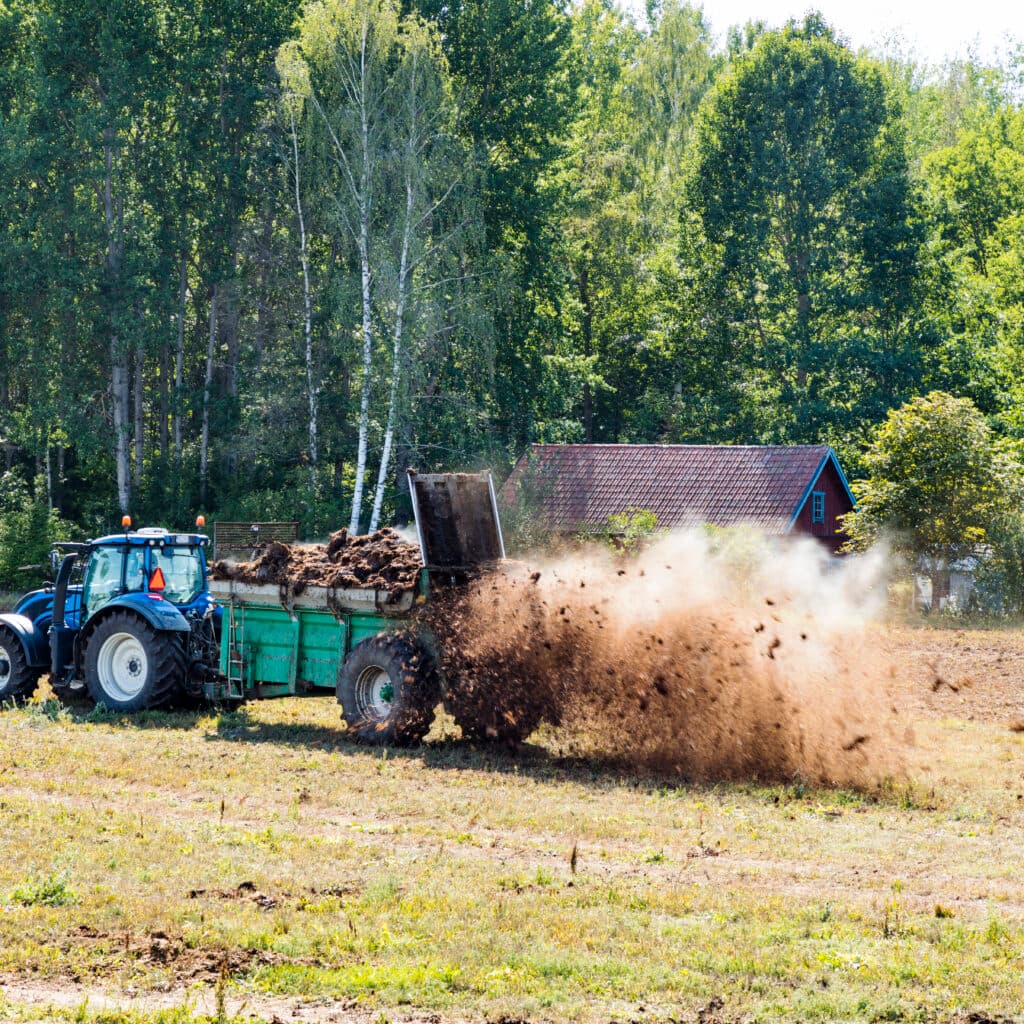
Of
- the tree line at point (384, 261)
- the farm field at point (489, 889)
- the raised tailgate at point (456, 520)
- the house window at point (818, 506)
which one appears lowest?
the farm field at point (489, 889)

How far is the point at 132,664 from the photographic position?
55.1 feet

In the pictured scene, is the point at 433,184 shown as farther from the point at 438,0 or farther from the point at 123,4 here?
the point at 123,4

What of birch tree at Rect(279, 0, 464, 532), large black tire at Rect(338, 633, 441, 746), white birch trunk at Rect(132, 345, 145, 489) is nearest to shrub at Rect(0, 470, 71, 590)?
white birch trunk at Rect(132, 345, 145, 489)

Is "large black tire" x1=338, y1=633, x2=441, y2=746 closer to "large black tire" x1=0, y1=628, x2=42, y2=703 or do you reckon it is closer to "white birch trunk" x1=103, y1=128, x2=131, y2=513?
"large black tire" x1=0, y1=628, x2=42, y2=703

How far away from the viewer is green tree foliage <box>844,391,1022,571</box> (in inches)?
1261

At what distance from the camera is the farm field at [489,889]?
6840mm

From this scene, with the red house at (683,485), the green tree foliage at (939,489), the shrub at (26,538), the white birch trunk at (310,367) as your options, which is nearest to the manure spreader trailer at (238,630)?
the green tree foliage at (939,489)

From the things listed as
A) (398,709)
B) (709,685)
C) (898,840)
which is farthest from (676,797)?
(398,709)

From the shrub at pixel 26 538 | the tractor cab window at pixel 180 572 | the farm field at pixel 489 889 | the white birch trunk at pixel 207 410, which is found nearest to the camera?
the farm field at pixel 489 889

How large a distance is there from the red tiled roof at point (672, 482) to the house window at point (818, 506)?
189cm

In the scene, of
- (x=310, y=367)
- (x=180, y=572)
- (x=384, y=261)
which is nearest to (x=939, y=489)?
(x=384, y=261)

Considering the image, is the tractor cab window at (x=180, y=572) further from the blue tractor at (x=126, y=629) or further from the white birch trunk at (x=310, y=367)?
the white birch trunk at (x=310, y=367)

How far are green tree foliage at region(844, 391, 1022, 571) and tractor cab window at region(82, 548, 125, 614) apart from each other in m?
20.5

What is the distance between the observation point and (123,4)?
40.6 m
